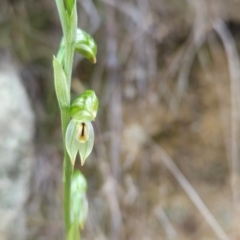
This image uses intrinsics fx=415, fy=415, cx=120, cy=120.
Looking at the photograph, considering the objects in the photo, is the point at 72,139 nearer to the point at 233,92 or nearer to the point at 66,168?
the point at 66,168

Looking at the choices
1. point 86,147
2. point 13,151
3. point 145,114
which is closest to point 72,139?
point 86,147

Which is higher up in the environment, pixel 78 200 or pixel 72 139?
pixel 72 139

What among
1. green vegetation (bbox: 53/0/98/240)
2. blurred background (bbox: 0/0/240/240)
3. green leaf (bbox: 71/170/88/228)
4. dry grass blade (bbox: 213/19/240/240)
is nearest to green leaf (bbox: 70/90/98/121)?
green vegetation (bbox: 53/0/98/240)

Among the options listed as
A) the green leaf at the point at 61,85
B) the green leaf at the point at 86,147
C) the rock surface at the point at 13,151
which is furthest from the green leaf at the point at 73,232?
the rock surface at the point at 13,151

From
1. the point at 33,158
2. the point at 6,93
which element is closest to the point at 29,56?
the point at 6,93

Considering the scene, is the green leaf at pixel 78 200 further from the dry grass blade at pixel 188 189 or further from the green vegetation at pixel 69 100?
the dry grass blade at pixel 188 189
